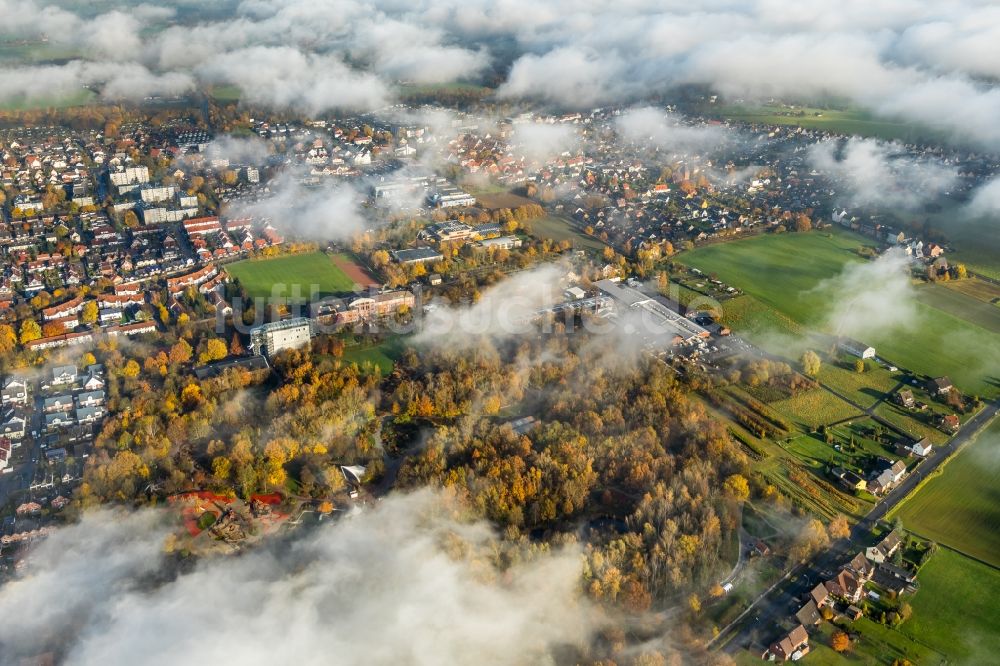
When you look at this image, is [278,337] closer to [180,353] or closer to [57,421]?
[180,353]

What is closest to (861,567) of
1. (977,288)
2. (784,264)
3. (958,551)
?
(958,551)

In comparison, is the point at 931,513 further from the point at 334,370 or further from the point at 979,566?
the point at 334,370

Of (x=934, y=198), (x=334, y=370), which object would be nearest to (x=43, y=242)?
(x=334, y=370)

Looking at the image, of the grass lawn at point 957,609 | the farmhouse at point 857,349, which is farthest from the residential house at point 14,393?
the farmhouse at point 857,349

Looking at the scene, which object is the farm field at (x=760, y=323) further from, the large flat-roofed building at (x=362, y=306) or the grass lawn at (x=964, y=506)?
the large flat-roofed building at (x=362, y=306)

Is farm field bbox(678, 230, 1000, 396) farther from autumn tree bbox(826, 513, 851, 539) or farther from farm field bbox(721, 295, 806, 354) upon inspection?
autumn tree bbox(826, 513, 851, 539)
